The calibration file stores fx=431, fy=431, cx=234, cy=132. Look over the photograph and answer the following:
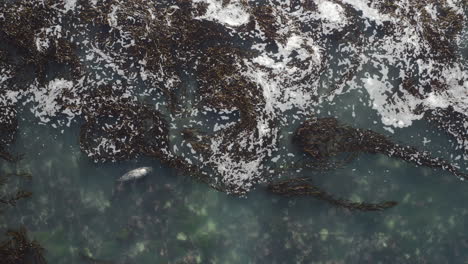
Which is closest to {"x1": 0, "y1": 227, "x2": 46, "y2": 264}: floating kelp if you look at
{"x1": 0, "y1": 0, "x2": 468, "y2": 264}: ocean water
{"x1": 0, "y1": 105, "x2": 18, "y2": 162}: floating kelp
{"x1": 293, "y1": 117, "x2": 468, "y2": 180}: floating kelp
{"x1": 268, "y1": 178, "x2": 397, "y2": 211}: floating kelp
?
{"x1": 0, "y1": 0, "x2": 468, "y2": 264}: ocean water

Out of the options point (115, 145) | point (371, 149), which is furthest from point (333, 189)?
point (115, 145)

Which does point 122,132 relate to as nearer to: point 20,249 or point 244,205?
point 244,205

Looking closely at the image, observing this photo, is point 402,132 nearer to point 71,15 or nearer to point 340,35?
point 340,35

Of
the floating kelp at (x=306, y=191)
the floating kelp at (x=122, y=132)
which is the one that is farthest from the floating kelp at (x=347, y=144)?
the floating kelp at (x=122, y=132)

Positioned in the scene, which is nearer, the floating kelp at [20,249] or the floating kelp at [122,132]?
the floating kelp at [20,249]

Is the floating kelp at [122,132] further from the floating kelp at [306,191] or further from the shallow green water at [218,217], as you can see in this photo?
the floating kelp at [306,191]

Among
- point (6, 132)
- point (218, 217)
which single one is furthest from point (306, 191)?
point (6, 132)
